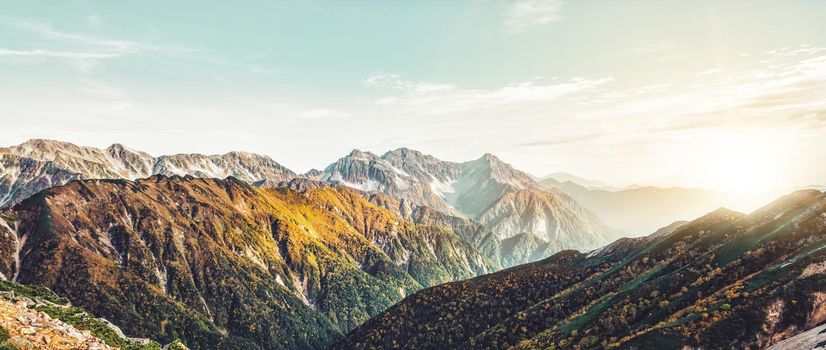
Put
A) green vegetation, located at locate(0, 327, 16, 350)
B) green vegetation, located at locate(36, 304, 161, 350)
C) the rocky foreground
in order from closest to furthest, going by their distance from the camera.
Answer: green vegetation, located at locate(0, 327, 16, 350) < the rocky foreground < green vegetation, located at locate(36, 304, 161, 350)

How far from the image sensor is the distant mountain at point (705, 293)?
83.4 m

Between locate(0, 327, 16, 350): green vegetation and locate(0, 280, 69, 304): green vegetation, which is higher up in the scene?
locate(0, 280, 69, 304): green vegetation

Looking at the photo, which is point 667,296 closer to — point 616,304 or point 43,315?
point 616,304

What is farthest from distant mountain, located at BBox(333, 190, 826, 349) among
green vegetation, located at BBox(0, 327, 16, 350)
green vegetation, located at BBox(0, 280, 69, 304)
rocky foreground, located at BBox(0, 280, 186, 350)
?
green vegetation, located at BBox(0, 280, 69, 304)

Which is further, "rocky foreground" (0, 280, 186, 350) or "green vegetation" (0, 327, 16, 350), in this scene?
"rocky foreground" (0, 280, 186, 350)

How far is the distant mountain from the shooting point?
83375 millimetres

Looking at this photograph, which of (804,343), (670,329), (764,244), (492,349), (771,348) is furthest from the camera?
(492,349)

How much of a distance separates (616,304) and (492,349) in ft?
185

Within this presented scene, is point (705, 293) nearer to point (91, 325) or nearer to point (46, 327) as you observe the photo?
point (91, 325)

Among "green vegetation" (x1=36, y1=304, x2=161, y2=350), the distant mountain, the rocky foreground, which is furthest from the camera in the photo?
the distant mountain

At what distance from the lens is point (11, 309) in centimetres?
5931

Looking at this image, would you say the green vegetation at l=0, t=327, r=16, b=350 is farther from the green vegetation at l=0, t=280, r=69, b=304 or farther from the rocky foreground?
the green vegetation at l=0, t=280, r=69, b=304

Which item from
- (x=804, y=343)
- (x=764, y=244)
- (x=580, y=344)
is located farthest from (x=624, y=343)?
(x=764, y=244)

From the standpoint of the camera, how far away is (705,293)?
109 metres
